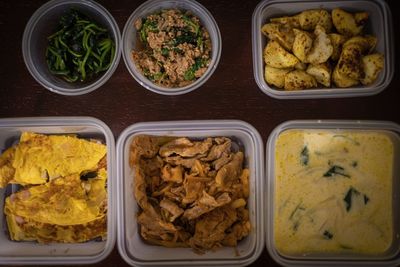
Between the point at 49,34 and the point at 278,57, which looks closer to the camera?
the point at 278,57

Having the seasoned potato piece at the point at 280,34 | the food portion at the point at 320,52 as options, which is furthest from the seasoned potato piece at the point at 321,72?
the seasoned potato piece at the point at 280,34

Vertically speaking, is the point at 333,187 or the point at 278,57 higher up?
the point at 278,57

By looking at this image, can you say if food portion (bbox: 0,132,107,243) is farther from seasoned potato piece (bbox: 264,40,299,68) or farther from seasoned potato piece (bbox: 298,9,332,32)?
seasoned potato piece (bbox: 298,9,332,32)

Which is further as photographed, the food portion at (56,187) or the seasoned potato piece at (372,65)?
the food portion at (56,187)

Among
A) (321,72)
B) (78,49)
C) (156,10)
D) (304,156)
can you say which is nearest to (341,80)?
(321,72)

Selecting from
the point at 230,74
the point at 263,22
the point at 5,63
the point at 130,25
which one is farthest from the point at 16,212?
the point at 263,22

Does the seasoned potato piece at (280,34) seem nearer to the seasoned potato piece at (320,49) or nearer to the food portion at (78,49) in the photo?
the seasoned potato piece at (320,49)

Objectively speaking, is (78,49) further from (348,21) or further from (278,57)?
(348,21)

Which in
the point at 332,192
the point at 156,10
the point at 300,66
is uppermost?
the point at 156,10
